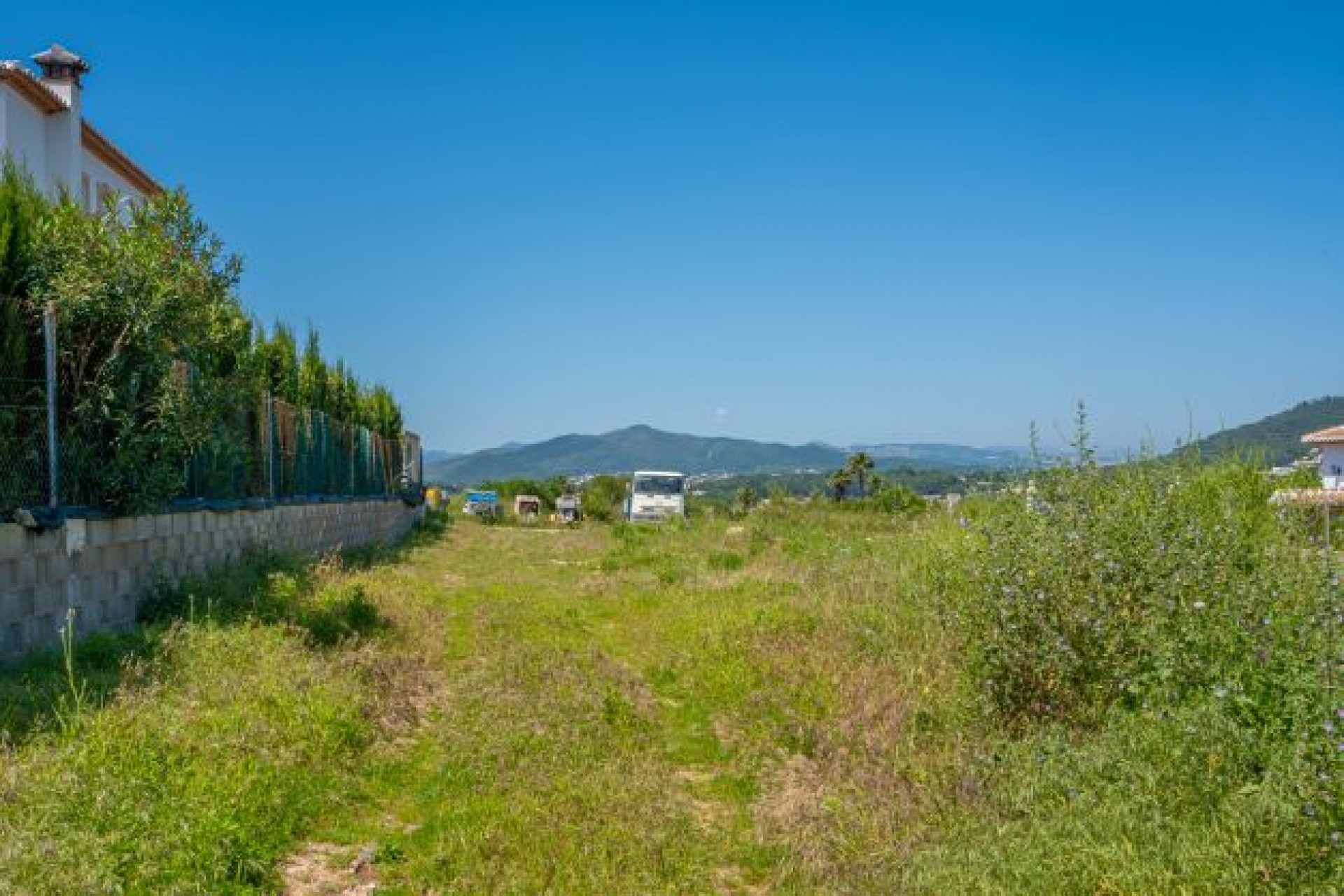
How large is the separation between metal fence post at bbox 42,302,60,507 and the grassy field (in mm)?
1388

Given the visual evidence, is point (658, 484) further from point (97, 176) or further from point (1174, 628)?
point (1174, 628)

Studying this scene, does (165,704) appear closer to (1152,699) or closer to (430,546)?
(1152,699)

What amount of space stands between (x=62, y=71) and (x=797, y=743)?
84.2ft

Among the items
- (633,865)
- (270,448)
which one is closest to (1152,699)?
(633,865)

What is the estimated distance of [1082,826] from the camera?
4367 millimetres

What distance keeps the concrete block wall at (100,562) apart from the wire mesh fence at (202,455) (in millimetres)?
260

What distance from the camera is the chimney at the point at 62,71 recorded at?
985 inches

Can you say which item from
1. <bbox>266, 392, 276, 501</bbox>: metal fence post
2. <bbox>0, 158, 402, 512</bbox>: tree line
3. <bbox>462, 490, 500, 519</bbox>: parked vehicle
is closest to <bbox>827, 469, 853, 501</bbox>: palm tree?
<bbox>462, 490, 500, 519</bbox>: parked vehicle

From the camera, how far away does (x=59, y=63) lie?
989 inches

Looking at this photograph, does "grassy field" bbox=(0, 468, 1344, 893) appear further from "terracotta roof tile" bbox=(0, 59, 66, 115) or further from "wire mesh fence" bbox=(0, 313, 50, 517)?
"terracotta roof tile" bbox=(0, 59, 66, 115)

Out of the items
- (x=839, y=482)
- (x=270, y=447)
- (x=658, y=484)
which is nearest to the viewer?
(x=270, y=447)

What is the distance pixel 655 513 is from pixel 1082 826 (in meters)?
33.5

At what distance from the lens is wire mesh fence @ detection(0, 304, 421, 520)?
811 cm

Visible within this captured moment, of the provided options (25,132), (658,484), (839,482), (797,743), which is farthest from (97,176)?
(839,482)
